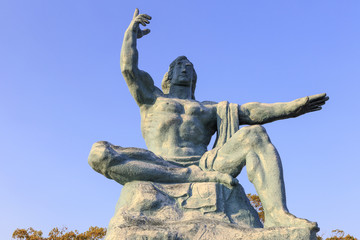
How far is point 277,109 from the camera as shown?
7266 mm

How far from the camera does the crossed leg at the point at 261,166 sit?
592 cm

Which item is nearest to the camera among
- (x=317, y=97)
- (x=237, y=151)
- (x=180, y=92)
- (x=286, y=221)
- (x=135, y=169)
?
(x=286, y=221)

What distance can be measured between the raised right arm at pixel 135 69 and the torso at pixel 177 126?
169 mm

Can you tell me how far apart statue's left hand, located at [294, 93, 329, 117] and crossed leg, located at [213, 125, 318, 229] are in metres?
0.98

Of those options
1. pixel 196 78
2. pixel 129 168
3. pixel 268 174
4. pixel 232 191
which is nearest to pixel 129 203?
pixel 129 168

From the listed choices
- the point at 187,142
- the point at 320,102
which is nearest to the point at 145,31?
the point at 187,142

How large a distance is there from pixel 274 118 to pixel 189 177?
1.73 meters

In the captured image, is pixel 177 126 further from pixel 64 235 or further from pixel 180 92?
pixel 64 235

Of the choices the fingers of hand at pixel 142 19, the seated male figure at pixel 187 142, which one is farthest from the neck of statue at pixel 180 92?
the fingers of hand at pixel 142 19

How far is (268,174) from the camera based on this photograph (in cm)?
613

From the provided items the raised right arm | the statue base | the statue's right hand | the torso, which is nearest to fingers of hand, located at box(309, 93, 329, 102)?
the torso

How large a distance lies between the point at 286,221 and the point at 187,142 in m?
2.04

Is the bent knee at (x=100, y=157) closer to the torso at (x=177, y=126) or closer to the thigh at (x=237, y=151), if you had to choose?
the torso at (x=177, y=126)

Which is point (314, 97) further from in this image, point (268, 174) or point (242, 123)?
point (268, 174)
